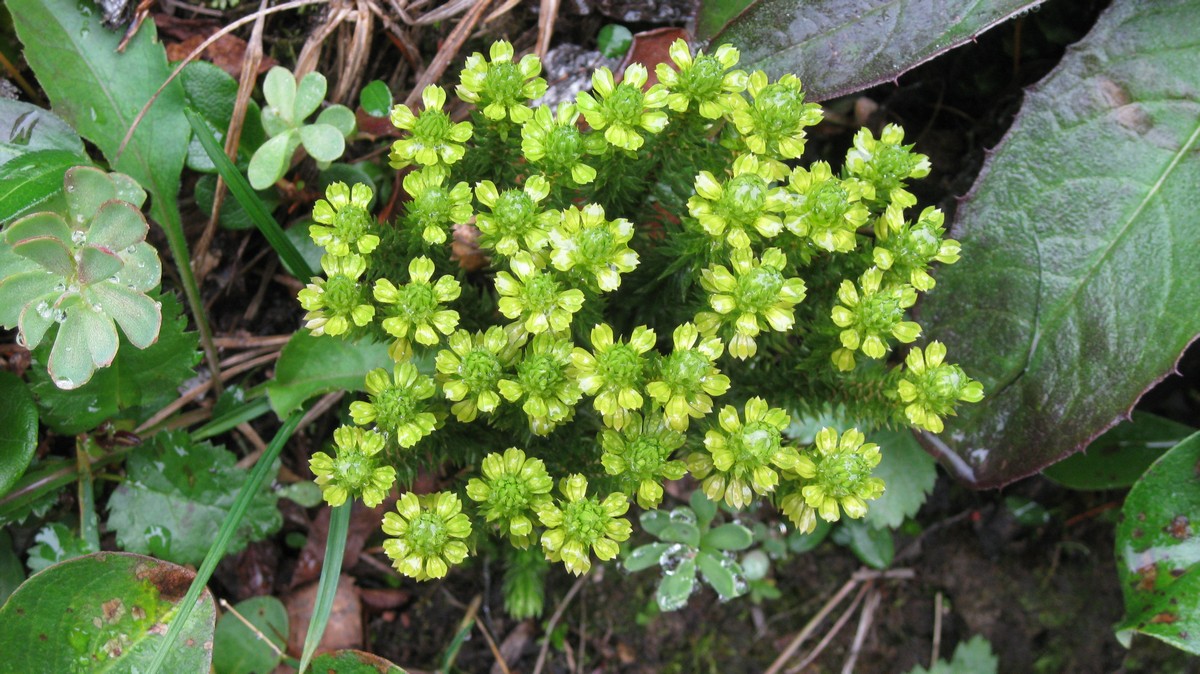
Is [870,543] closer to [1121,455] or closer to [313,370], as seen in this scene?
[1121,455]

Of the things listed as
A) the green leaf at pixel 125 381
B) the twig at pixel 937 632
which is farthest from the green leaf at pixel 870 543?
the green leaf at pixel 125 381

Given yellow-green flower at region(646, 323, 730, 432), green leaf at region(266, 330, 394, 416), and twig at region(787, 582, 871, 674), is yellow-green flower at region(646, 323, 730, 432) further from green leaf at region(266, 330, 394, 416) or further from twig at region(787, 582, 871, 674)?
twig at region(787, 582, 871, 674)

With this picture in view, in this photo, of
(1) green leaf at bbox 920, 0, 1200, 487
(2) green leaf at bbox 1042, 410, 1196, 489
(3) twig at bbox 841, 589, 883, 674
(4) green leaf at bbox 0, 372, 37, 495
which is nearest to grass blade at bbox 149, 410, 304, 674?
(4) green leaf at bbox 0, 372, 37, 495

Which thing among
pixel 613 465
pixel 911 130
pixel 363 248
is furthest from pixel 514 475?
pixel 911 130

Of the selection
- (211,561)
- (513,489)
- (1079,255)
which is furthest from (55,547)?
(1079,255)

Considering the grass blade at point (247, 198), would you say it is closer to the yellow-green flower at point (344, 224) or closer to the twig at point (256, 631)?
the yellow-green flower at point (344, 224)

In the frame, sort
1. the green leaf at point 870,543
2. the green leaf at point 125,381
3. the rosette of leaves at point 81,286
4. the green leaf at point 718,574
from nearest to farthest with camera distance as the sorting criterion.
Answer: the rosette of leaves at point 81,286 → the green leaf at point 125,381 → the green leaf at point 718,574 → the green leaf at point 870,543

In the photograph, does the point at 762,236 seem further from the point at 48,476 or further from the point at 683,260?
the point at 48,476
